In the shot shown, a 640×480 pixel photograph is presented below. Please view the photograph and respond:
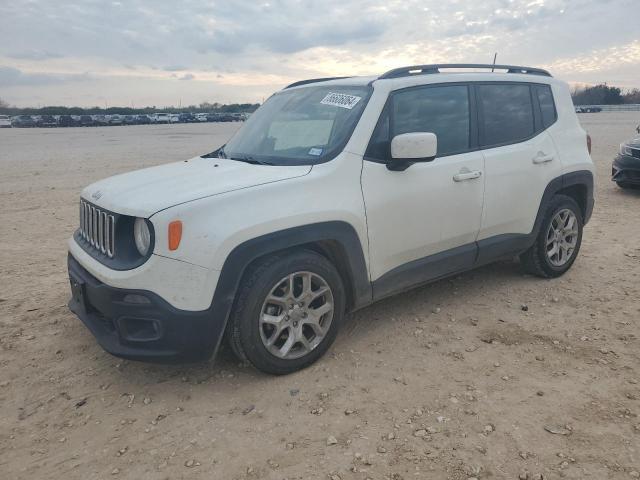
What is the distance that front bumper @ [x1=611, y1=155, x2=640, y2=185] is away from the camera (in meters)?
8.88

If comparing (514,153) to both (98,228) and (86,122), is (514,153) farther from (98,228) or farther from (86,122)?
(86,122)

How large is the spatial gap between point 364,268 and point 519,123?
6.84 ft

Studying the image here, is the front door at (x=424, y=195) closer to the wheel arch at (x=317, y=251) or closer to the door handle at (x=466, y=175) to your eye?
the door handle at (x=466, y=175)

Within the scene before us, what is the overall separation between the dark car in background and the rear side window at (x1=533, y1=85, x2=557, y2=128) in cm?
523

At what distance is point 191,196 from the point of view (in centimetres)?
295

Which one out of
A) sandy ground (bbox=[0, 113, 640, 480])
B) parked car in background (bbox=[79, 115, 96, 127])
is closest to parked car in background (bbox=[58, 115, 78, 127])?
parked car in background (bbox=[79, 115, 96, 127])

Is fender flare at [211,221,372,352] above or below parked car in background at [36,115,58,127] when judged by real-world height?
below

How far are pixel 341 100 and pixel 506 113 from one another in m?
1.55

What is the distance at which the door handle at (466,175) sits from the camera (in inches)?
153

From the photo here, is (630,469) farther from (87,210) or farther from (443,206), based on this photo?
→ (87,210)

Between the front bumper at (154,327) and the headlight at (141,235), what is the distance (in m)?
0.25

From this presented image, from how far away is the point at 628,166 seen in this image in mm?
8992

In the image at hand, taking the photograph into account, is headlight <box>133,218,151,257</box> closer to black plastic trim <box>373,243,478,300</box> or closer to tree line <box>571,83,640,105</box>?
black plastic trim <box>373,243,478,300</box>

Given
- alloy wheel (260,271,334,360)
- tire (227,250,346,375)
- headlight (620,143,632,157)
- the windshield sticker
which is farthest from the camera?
headlight (620,143,632,157)
